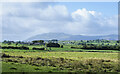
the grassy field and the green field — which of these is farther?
the green field

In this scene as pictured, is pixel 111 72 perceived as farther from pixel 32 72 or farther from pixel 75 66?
pixel 32 72

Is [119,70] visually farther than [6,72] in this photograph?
Yes

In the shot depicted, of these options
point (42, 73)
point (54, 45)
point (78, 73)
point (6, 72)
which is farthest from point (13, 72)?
point (54, 45)

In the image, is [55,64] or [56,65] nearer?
[56,65]

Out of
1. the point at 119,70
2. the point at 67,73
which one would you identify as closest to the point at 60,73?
the point at 67,73

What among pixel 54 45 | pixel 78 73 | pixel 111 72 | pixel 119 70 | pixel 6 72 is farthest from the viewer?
pixel 54 45

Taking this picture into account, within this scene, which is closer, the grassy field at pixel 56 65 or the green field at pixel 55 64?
the grassy field at pixel 56 65

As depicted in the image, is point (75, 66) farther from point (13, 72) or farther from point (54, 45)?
point (54, 45)

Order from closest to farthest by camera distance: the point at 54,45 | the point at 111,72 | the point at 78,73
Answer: the point at 78,73
the point at 111,72
the point at 54,45

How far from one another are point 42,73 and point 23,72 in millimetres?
2570

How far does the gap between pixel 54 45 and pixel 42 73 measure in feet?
500

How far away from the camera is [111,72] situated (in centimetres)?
3353

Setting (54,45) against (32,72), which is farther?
(54,45)

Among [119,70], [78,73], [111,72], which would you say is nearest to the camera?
[78,73]
